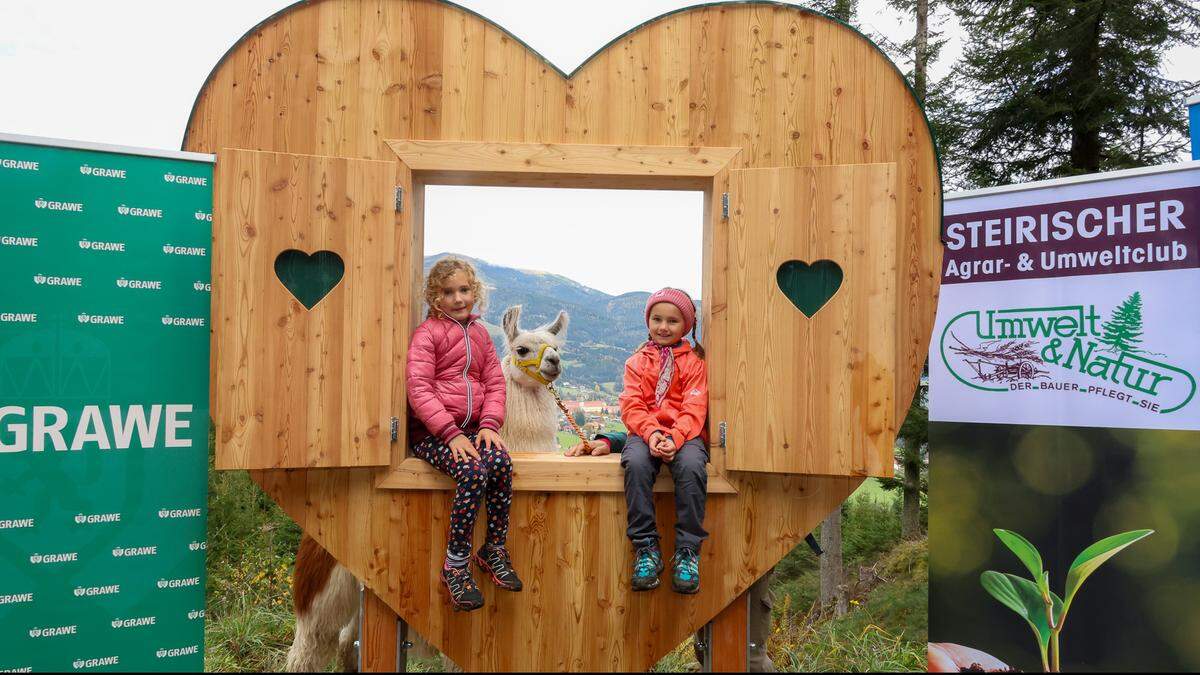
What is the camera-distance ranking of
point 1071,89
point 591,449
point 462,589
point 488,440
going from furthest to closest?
point 1071,89
point 591,449
point 488,440
point 462,589

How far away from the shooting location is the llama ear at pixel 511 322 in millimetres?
3791

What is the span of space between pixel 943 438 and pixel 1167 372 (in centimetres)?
100

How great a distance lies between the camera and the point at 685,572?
2891mm

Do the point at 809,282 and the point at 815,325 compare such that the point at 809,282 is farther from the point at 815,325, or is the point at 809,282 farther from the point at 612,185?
the point at 612,185

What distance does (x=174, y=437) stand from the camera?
318cm

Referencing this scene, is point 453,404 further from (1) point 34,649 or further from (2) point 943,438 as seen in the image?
(2) point 943,438

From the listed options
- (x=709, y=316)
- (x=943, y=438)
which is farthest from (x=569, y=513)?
(x=943, y=438)

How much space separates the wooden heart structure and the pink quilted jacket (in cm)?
9

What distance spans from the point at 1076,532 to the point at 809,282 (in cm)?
183

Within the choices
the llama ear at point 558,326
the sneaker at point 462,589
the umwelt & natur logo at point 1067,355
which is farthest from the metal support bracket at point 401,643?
the umwelt & natur logo at point 1067,355

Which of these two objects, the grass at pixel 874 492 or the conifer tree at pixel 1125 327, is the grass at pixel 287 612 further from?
the conifer tree at pixel 1125 327

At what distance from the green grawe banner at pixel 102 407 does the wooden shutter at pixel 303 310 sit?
0.41m

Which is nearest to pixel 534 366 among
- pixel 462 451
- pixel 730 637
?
pixel 462 451

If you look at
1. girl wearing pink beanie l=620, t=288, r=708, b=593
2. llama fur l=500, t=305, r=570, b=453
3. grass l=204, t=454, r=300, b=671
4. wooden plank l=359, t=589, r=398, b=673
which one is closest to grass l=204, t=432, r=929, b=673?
grass l=204, t=454, r=300, b=671
